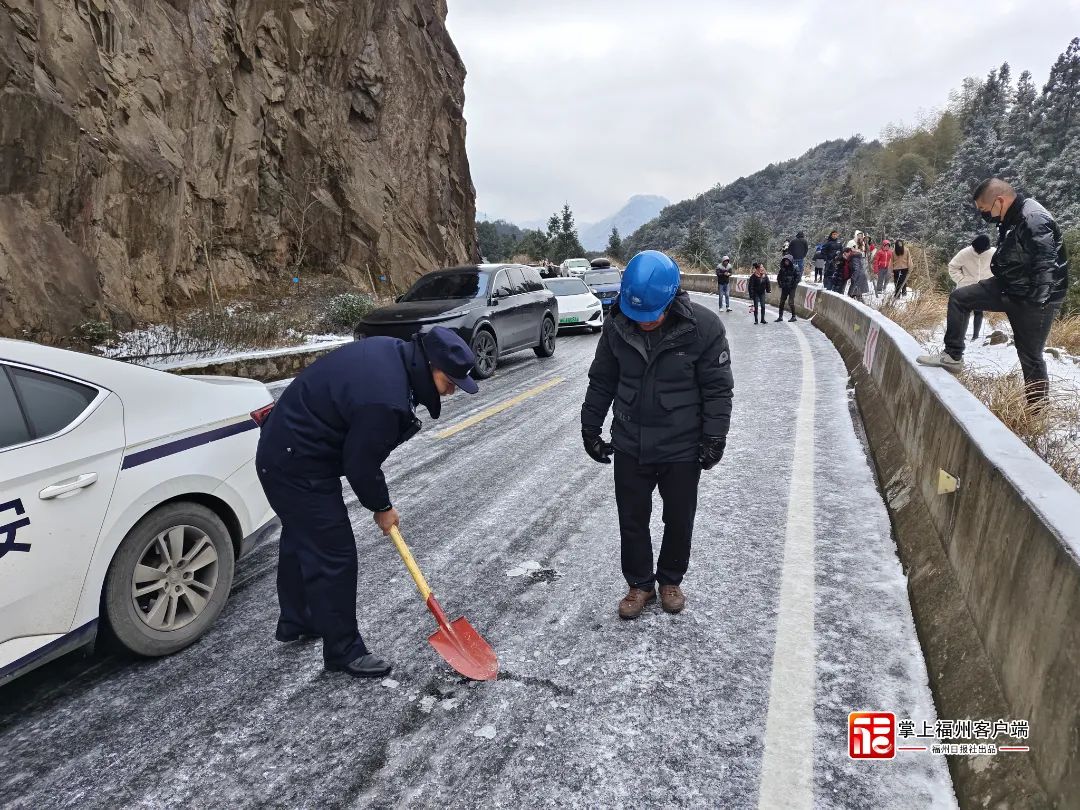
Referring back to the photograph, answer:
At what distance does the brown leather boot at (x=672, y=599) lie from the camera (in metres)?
3.29

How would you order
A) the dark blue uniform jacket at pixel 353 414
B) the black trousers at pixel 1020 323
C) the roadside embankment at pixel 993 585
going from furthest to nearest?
the black trousers at pixel 1020 323, the dark blue uniform jacket at pixel 353 414, the roadside embankment at pixel 993 585

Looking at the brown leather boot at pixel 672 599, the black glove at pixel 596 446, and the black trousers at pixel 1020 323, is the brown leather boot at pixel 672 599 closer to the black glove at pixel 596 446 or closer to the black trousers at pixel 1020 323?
the black glove at pixel 596 446

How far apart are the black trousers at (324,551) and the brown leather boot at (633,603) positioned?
126cm

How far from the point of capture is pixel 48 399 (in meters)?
2.68

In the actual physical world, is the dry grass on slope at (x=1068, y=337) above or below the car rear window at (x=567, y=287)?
below

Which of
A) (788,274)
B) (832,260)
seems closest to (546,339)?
(788,274)

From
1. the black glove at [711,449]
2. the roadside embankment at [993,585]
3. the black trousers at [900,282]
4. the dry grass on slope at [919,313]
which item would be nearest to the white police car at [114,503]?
the black glove at [711,449]

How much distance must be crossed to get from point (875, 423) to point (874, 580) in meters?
2.90

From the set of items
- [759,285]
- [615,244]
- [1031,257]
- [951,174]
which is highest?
[951,174]

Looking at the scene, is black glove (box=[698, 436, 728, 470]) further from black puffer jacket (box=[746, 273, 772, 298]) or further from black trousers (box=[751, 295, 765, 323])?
black trousers (box=[751, 295, 765, 323])

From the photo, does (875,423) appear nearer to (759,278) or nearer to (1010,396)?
(1010,396)

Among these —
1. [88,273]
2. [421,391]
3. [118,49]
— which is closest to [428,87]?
[118,49]

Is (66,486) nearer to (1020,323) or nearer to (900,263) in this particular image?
(1020,323)

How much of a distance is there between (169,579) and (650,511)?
7.62 ft
